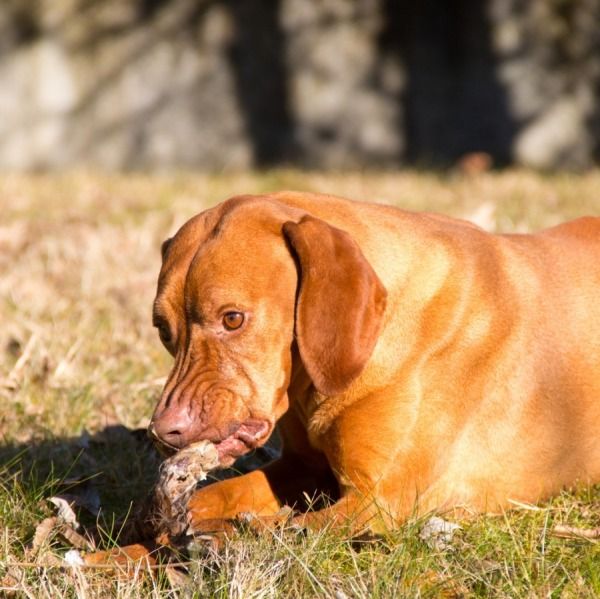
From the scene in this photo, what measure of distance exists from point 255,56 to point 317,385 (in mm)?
10394

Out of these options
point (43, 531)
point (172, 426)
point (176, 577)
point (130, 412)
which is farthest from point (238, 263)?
point (130, 412)

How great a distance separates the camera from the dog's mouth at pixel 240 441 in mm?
3586

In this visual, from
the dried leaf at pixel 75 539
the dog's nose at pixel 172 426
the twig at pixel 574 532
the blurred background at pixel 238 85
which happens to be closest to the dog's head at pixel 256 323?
the dog's nose at pixel 172 426

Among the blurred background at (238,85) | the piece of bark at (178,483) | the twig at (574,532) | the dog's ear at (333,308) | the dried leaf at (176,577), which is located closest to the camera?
the dried leaf at (176,577)

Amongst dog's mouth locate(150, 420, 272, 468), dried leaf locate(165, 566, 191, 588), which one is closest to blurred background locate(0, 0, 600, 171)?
dog's mouth locate(150, 420, 272, 468)

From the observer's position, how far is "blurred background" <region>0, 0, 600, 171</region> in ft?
43.3

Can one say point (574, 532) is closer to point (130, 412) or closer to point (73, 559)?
point (73, 559)

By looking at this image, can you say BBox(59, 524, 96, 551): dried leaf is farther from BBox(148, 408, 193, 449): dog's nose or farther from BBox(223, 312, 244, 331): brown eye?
BBox(223, 312, 244, 331): brown eye

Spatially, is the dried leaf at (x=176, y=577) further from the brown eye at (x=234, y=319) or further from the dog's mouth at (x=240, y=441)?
the brown eye at (x=234, y=319)

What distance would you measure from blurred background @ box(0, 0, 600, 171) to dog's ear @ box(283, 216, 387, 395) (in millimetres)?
9494

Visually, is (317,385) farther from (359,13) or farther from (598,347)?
(359,13)

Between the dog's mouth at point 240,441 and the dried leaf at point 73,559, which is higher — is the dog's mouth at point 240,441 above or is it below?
above

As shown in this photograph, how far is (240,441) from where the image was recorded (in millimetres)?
3627

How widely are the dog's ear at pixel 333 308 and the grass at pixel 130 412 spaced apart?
519mm
